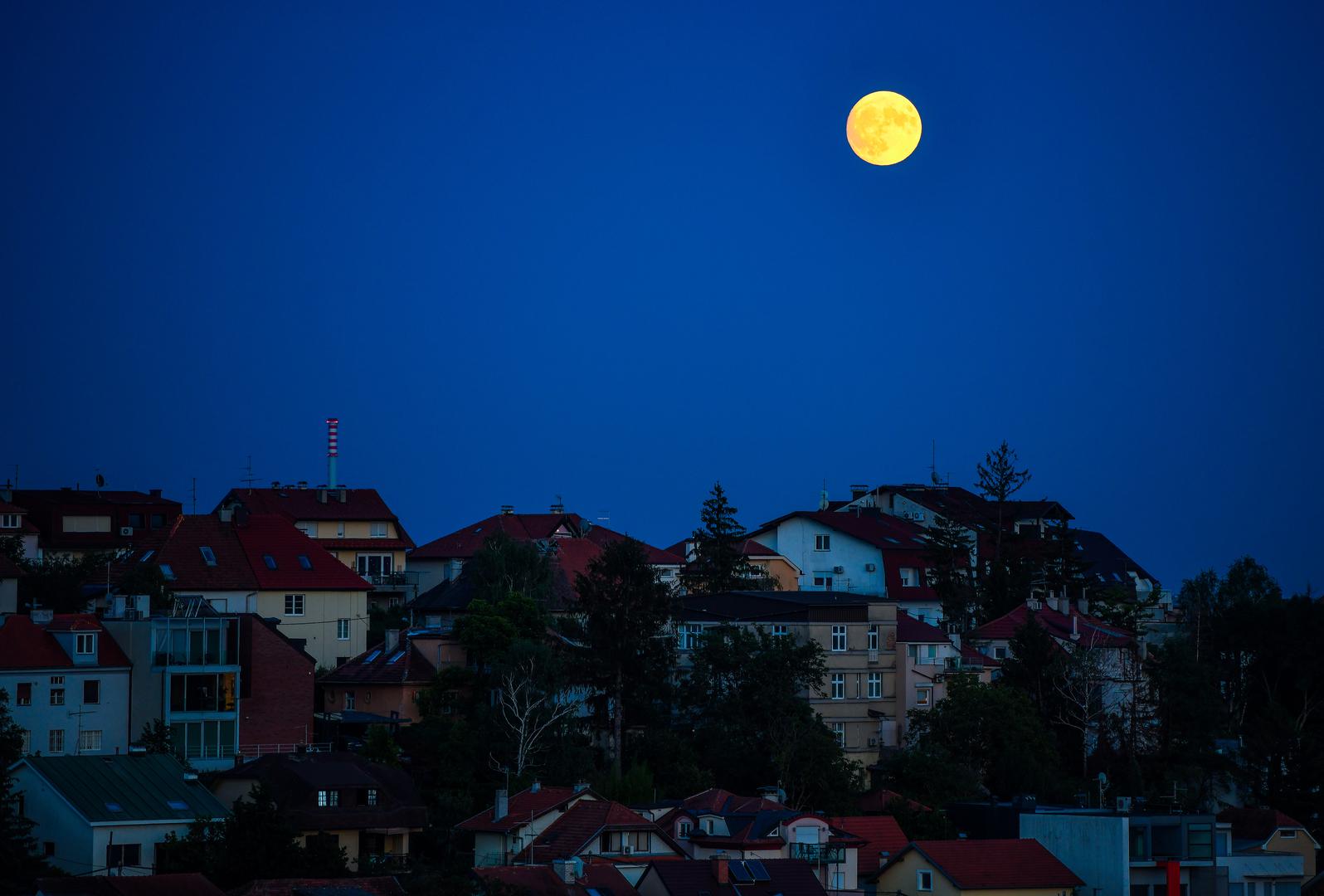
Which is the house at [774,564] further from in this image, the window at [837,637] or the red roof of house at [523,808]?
the red roof of house at [523,808]

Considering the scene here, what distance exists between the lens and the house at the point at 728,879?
47.3 meters

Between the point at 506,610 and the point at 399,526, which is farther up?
the point at 399,526

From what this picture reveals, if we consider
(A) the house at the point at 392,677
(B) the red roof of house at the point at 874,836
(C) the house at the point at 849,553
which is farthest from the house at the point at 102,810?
(C) the house at the point at 849,553

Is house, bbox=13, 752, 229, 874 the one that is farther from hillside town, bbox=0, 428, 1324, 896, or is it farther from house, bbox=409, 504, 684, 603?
house, bbox=409, 504, 684, 603

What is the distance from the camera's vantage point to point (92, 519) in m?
90.8

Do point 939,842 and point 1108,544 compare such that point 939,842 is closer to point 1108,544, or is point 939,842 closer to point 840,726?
point 840,726

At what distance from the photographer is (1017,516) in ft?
339

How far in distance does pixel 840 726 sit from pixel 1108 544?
170 ft

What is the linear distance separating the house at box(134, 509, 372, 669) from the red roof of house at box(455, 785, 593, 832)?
60.3 ft

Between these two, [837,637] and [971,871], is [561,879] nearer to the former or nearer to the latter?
[971,871]

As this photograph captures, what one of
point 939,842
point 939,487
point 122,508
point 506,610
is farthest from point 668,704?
point 939,487

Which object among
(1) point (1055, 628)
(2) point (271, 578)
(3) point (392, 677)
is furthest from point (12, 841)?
(1) point (1055, 628)

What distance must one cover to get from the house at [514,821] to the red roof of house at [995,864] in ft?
32.0

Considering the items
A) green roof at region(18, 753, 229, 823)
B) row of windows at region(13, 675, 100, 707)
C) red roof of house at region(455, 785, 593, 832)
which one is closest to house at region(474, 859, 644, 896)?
Result: red roof of house at region(455, 785, 593, 832)
